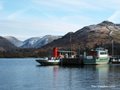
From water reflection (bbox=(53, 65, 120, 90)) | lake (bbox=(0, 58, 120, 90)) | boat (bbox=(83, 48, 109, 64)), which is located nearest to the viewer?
lake (bbox=(0, 58, 120, 90))

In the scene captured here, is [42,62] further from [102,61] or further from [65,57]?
[102,61]

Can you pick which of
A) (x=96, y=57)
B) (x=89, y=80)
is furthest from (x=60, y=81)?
(x=96, y=57)

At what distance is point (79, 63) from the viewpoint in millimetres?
179125

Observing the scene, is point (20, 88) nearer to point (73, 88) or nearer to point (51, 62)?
point (73, 88)

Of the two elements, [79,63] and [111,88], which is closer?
[111,88]

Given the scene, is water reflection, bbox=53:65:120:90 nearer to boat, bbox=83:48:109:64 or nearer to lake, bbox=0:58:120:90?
lake, bbox=0:58:120:90

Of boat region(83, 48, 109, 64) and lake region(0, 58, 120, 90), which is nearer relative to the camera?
lake region(0, 58, 120, 90)

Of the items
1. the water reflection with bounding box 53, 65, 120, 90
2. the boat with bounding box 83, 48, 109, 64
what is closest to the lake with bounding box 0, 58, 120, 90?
the water reflection with bounding box 53, 65, 120, 90

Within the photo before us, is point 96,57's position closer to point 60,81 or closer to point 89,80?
point 89,80

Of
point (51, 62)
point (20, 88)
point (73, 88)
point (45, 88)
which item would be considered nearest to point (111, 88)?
point (73, 88)

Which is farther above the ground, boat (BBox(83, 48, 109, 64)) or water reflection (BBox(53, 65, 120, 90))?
boat (BBox(83, 48, 109, 64))

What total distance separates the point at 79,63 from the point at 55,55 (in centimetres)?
1244

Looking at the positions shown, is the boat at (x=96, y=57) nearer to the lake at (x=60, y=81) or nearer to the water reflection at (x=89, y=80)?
the lake at (x=60, y=81)

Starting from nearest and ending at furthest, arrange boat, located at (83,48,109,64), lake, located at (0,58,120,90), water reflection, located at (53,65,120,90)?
lake, located at (0,58,120,90)
water reflection, located at (53,65,120,90)
boat, located at (83,48,109,64)
